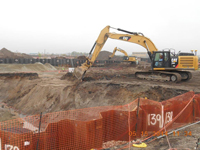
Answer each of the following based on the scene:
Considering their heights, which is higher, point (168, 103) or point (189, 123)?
point (168, 103)

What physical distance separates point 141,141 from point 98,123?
1.76m

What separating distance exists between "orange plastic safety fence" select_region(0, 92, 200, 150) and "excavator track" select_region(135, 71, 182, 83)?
6.18 metres

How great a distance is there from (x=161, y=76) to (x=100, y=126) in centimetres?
1036

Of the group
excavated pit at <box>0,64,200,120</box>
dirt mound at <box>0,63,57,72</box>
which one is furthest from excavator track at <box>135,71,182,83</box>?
dirt mound at <box>0,63,57,72</box>

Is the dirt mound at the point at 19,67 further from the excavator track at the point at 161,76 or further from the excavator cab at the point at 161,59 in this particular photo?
the excavator cab at the point at 161,59

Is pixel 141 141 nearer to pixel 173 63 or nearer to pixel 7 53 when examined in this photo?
pixel 173 63

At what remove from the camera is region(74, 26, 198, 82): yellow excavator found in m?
13.9

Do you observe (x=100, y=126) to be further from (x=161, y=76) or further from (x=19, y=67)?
(x=19, y=67)

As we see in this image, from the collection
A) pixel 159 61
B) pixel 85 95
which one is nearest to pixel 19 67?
pixel 85 95

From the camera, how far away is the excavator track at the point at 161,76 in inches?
550

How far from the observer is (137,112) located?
6.55m

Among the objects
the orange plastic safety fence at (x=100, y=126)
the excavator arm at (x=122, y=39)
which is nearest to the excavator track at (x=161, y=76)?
the excavator arm at (x=122, y=39)

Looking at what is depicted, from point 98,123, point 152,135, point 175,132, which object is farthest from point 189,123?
point 98,123

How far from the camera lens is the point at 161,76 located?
14.9 m
